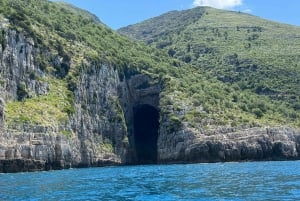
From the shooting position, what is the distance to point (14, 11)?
144 m

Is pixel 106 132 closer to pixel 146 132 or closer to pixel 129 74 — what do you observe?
pixel 146 132

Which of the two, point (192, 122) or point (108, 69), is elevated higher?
point (108, 69)

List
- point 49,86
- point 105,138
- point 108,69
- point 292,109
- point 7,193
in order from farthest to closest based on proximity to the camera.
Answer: point 292,109, point 108,69, point 105,138, point 49,86, point 7,193

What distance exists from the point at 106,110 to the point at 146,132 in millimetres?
22679

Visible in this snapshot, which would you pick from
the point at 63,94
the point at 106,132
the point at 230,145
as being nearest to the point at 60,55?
the point at 63,94

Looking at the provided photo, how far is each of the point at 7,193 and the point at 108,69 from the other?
338 feet

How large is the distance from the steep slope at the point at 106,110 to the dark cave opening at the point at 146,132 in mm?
325

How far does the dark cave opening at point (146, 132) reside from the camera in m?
160

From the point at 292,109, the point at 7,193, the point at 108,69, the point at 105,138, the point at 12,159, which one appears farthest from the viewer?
the point at 292,109

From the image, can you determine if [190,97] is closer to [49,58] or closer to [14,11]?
[49,58]

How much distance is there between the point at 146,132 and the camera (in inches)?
6614

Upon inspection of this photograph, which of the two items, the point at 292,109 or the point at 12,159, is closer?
the point at 12,159

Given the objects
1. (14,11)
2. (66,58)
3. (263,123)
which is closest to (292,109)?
(263,123)

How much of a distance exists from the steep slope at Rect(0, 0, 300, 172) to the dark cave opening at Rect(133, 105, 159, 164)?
12.8 inches
